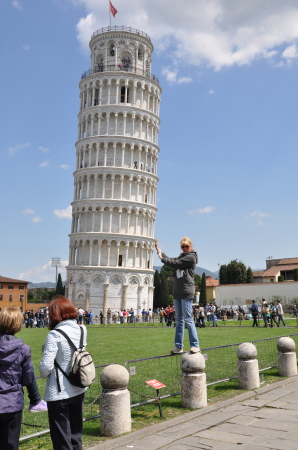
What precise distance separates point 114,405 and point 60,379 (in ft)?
6.31

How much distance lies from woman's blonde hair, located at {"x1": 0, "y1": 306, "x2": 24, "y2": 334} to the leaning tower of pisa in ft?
193

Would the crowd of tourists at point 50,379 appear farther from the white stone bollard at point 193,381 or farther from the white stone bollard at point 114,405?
the white stone bollard at point 193,381

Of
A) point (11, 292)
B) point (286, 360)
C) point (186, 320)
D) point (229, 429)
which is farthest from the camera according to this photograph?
point (11, 292)

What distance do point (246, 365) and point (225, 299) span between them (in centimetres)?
6122

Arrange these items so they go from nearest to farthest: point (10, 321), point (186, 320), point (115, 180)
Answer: point (10, 321), point (186, 320), point (115, 180)

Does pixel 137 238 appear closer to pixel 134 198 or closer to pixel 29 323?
pixel 134 198

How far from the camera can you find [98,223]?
6519 centimetres

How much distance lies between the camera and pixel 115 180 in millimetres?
65875

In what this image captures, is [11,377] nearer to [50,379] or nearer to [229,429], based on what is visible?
[50,379]

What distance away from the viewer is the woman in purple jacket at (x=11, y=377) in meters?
4.59

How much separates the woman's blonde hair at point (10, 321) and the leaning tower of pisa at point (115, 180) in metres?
58.9

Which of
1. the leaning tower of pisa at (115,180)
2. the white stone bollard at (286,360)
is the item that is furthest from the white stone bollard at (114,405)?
the leaning tower of pisa at (115,180)

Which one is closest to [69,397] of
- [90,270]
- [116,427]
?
[116,427]

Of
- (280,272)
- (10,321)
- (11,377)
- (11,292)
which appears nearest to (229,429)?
(11,377)
